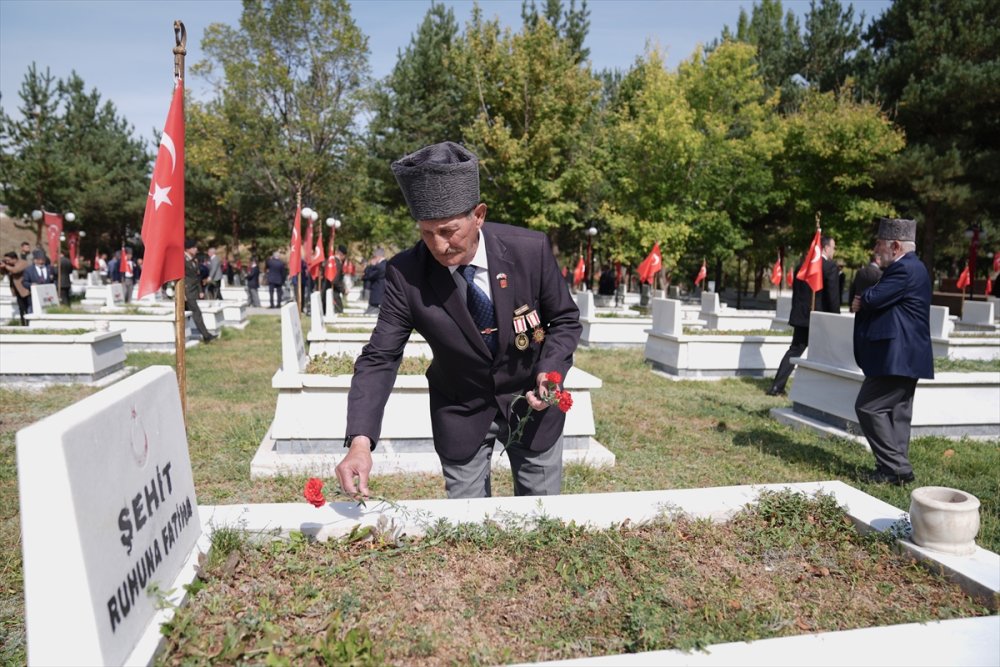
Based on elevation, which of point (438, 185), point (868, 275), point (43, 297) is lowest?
point (43, 297)

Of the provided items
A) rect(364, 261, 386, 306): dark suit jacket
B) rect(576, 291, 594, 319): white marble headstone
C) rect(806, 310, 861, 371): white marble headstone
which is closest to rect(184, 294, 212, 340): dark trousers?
rect(364, 261, 386, 306): dark suit jacket

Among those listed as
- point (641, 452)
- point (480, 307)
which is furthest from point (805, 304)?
point (480, 307)

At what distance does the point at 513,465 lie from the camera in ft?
11.1

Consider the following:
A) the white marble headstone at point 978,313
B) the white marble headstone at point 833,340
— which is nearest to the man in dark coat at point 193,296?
the white marble headstone at point 833,340

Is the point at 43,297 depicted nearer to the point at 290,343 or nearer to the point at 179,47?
the point at 290,343

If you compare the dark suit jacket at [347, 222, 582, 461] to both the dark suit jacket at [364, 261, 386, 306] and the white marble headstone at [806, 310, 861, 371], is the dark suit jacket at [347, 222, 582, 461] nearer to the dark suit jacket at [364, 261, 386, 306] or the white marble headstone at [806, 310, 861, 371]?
the white marble headstone at [806, 310, 861, 371]

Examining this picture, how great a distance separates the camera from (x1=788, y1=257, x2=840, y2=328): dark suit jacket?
364 inches

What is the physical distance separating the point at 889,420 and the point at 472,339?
13.7 feet

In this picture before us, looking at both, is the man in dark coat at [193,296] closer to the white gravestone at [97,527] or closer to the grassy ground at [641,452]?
the grassy ground at [641,452]

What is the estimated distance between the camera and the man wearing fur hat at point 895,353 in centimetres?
542

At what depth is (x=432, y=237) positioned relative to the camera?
2.62 metres

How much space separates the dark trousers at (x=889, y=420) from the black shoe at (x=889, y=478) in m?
0.03

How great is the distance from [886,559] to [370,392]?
212cm

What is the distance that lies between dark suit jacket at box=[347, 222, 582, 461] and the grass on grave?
51 centimetres
